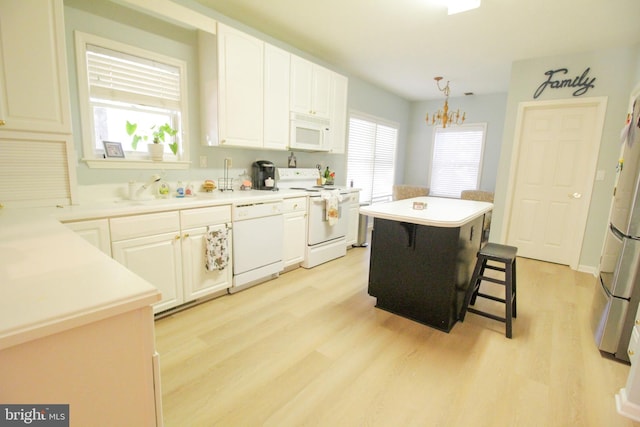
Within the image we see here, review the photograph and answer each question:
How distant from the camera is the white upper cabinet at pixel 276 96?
3.14m

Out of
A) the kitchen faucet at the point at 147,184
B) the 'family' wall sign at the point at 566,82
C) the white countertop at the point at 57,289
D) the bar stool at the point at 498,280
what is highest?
the 'family' wall sign at the point at 566,82

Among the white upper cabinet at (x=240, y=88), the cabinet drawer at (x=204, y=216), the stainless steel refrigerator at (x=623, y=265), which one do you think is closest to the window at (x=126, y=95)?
the white upper cabinet at (x=240, y=88)

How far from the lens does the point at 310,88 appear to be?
364 cm

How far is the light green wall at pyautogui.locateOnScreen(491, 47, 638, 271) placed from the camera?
11.2 ft

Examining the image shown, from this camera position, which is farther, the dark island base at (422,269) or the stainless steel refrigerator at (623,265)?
the dark island base at (422,269)

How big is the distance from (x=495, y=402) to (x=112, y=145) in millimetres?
3159

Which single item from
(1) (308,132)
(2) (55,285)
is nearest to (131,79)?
(1) (308,132)

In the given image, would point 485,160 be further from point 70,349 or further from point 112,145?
point 70,349

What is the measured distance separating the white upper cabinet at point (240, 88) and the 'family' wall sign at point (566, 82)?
346cm

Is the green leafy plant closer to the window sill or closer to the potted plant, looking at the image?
the potted plant

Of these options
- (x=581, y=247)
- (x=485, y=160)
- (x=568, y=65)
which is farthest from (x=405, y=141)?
(x=581, y=247)

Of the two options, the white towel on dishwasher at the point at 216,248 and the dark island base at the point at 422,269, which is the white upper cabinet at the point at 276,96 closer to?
the white towel on dishwasher at the point at 216,248

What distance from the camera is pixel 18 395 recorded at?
687 mm

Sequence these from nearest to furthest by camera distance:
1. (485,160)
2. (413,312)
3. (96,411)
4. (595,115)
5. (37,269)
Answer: (96,411) < (37,269) < (413,312) < (595,115) < (485,160)
